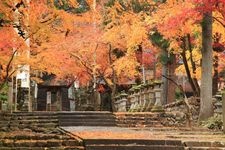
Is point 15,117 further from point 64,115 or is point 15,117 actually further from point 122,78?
point 122,78

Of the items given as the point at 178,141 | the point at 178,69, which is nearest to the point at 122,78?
the point at 178,69

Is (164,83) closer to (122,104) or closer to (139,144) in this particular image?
(122,104)

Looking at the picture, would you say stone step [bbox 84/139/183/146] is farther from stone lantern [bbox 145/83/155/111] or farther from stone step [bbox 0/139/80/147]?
stone lantern [bbox 145/83/155/111]

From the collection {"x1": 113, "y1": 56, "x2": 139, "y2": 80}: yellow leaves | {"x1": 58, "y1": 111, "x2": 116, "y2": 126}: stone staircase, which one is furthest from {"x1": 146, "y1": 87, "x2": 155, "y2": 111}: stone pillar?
{"x1": 58, "y1": 111, "x2": 116, "y2": 126}: stone staircase

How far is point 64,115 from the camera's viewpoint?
22578 millimetres

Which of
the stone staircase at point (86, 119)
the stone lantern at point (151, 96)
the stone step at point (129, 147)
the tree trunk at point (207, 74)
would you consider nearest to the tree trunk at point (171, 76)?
the stone lantern at point (151, 96)

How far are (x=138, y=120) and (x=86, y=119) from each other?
266cm

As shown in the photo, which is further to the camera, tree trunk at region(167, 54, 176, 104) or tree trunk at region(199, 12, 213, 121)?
tree trunk at region(167, 54, 176, 104)

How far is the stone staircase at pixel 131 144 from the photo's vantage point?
11734 millimetres

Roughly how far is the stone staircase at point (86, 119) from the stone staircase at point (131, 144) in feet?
30.8

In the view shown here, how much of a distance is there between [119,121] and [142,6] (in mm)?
11459

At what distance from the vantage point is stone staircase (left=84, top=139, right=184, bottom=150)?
1173 centimetres

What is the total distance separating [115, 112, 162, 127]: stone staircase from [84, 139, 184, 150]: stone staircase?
9521 millimetres

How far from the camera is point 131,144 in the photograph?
39.1 feet
